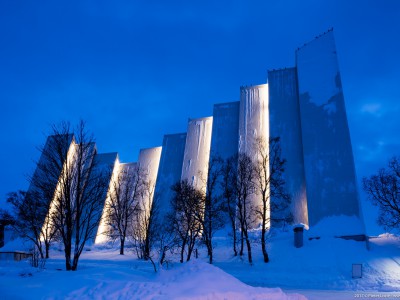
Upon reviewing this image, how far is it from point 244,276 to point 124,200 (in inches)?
667

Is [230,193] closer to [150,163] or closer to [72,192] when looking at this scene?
[72,192]

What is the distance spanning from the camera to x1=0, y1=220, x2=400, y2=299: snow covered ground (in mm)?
7211

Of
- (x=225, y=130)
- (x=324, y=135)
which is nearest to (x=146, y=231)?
(x=225, y=130)

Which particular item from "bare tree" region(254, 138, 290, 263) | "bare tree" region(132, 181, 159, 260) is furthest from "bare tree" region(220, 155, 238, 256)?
"bare tree" region(132, 181, 159, 260)

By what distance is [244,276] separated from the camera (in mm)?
14336

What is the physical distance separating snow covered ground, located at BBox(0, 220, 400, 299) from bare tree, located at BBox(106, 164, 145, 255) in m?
2.48

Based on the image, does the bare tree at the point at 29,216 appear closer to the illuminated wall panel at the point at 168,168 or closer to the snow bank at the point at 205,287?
the illuminated wall panel at the point at 168,168

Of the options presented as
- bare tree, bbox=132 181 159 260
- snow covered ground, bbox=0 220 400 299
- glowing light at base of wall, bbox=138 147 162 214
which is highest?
glowing light at base of wall, bbox=138 147 162 214

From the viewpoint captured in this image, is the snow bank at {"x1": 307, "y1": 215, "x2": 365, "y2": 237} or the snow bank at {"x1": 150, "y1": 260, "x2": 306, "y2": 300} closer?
the snow bank at {"x1": 150, "y1": 260, "x2": 306, "y2": 300}

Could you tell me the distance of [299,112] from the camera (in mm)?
26484

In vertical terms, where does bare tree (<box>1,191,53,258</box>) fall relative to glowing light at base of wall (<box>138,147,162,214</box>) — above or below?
below

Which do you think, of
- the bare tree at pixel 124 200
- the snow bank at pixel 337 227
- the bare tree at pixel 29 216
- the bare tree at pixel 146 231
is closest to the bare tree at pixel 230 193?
the snow bank at pixel 337 227

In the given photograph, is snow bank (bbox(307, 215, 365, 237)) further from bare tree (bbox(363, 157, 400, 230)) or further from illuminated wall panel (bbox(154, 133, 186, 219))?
illuminated wall panel (bbox(154, 133, 186, 219))

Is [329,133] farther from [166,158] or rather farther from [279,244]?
[166,158]
